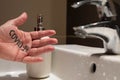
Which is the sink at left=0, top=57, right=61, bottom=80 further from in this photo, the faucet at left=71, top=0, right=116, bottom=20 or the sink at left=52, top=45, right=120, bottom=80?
the faucet at left=71, top=0, right=116, bottom=20

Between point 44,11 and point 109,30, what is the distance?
476 mm

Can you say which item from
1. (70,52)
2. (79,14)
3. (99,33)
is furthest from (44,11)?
(99,33)

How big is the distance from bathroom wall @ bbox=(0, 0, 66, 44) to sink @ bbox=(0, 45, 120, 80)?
0.21 meters

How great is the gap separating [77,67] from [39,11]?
43cm

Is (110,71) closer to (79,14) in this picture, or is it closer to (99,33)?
(99,33)

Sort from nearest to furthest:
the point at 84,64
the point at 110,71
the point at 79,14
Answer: the point at 110,71
the point at 84,64
the point at 79,14

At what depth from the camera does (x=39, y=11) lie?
0.88m

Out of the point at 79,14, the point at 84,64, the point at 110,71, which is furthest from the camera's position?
the point at 79,14

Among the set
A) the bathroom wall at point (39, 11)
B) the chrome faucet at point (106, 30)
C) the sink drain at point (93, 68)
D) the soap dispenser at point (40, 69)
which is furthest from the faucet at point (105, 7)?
the bathroom wall at point (39, 11)

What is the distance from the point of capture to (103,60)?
43 cm

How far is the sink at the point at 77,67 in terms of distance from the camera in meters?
0.42

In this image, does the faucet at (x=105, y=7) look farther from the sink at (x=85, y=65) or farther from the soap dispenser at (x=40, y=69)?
the soap dispenser at (x=40, y=69)

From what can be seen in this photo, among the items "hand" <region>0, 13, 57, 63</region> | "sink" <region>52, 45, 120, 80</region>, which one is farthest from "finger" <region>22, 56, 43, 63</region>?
"sink" <region>52, 45, 120, 80</region>

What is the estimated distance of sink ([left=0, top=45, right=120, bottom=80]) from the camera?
42 centimetres
